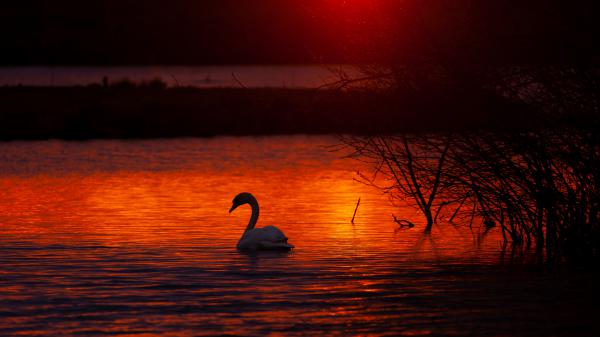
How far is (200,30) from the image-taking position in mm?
124562

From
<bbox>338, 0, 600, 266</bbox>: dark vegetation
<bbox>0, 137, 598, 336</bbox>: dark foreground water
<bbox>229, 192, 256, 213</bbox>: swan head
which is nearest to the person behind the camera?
<bbox>0, 137, 598, 336</bbox>: dark foreground water

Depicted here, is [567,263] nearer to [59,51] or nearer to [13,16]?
[59,51]

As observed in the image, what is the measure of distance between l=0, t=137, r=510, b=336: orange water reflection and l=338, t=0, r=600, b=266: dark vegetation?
1.44m

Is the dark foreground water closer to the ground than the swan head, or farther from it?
closer to the ground

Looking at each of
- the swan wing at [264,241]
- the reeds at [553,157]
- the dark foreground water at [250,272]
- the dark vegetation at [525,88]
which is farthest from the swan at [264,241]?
the dark vegetation at [525,88]

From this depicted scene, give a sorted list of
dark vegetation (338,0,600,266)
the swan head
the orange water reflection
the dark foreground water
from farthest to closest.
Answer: the swan head → dark vegetation (338,0,600,266) → the orange water reflection → the dark foreground water

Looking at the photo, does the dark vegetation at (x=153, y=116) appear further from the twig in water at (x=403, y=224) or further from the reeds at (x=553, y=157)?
the reeds at (x=553, y=157)

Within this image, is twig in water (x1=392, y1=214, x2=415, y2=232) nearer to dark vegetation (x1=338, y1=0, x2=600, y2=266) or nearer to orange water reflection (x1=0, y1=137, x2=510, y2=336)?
orange water reflection (x1=0, y1=137, x2=510, y2=336)

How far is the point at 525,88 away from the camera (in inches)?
639

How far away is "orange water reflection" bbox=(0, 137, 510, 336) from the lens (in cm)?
1389

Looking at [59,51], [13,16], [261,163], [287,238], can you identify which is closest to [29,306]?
[287,238]

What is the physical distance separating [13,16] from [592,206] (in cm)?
11679

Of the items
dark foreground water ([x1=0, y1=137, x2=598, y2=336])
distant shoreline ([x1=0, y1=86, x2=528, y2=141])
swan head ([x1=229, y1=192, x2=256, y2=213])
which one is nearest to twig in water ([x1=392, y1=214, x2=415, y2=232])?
dark foreground water ([x1=0, y1=137, x2=598, y2=336])

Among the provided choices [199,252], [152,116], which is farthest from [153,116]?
[199,252]
